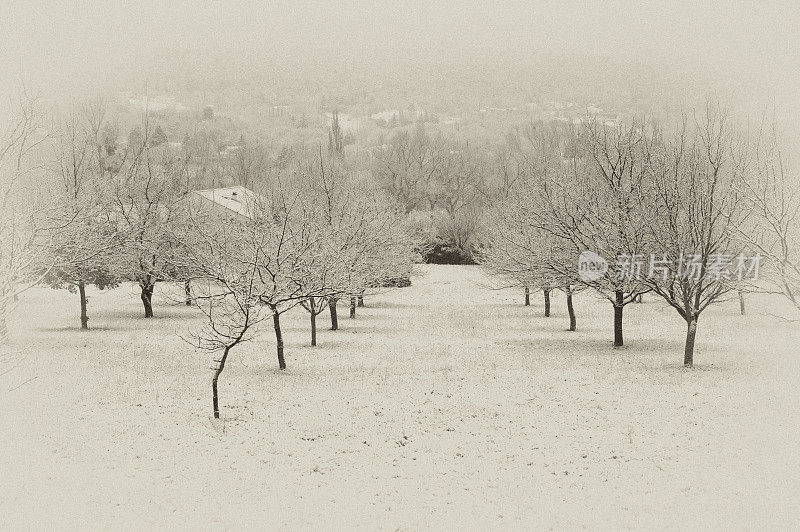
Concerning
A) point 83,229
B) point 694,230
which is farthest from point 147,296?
point 694,230

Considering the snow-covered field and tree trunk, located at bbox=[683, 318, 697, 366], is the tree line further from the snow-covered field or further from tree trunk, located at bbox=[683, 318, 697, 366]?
the snow-covered field

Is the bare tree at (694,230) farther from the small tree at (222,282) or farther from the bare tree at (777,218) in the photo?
the small tree at (222,282)

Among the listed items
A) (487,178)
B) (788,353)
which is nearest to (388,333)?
(788,353)

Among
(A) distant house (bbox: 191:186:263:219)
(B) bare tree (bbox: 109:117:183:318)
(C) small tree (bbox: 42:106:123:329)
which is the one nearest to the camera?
(C) small tree (bbox: 42:106:123:329)

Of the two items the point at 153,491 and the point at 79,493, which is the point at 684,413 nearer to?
the point at 153,491

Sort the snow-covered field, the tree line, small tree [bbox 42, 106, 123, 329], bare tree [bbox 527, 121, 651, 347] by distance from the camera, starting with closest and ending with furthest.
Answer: the snow-covered field → the tree line → bare tree [bbox 527, 121, 651, 347] → small tree [bbox 42, 106, 123, 329]

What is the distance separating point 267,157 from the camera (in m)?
122

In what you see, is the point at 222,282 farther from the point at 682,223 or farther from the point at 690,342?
the point at 690,342

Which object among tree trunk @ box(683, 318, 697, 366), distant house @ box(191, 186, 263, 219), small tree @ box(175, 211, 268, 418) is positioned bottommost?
tree trunk @ box(683, 318, 697, 366)

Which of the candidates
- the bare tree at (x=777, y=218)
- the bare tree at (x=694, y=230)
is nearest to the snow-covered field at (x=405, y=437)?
the bare tree at (x=694, y=230)

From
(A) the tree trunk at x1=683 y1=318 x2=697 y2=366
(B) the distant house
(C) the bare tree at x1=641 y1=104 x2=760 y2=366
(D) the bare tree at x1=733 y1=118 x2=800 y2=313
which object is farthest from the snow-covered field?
(B) the distant house

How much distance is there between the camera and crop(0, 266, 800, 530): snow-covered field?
1105 centimetres

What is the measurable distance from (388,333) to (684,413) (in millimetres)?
17631

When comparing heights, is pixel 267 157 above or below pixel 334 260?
above
